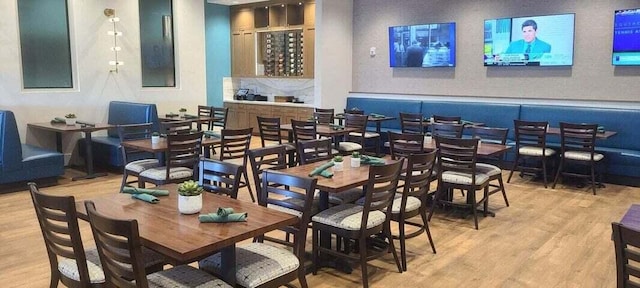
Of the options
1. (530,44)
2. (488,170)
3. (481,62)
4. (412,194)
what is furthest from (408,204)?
(481,62)

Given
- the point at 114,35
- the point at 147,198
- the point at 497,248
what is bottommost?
the point at 497,248

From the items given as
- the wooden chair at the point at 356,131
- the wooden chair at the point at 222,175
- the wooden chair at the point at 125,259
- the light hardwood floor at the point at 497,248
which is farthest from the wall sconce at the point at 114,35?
the wooden chair at the point at 125,259

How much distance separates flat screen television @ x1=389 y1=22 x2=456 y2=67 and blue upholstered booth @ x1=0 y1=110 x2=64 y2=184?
5811 millimetres

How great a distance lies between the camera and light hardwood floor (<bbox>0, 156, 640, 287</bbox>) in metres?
3.70

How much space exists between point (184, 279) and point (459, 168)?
314 cm

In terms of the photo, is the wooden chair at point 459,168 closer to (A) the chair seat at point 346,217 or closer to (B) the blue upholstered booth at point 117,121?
(A) the chair seat at point 346,217

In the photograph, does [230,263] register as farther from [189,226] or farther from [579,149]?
[579,149]

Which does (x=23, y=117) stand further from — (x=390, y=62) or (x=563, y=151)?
(x=563, y=151)

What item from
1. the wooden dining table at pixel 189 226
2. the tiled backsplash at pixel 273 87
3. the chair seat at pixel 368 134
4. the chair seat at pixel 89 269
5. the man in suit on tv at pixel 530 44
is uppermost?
the man in suit on tv at pixel 530 44

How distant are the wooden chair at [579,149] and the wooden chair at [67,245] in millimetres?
5302

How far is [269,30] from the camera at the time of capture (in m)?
11.1

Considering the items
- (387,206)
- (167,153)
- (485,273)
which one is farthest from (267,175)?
(167,153)

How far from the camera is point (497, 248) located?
14.3 feet

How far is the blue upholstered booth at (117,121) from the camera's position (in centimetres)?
743
